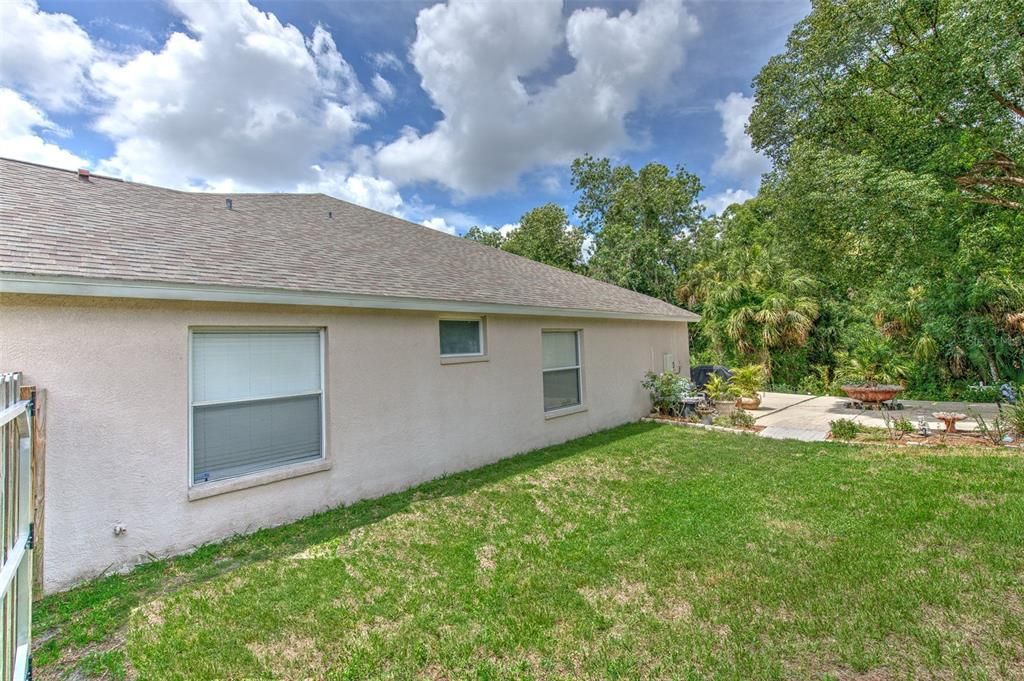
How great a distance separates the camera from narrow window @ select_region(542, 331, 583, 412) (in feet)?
29.9

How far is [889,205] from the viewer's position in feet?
32.8

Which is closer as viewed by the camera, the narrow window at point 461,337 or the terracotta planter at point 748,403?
the narrow window at point 461,337

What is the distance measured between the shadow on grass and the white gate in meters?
0.43

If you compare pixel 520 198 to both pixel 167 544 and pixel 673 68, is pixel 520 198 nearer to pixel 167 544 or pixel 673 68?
pixel 673 68

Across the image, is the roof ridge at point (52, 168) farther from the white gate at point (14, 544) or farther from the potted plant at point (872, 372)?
the potted plant at point (872, 372)

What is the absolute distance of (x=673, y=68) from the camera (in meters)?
12.4

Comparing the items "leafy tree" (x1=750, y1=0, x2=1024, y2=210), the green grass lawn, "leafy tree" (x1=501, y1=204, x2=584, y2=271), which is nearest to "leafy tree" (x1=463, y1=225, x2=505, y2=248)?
"leafy tree" (x1=501, y1=204, x2=584, y2=271)

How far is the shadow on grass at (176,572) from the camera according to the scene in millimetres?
3166

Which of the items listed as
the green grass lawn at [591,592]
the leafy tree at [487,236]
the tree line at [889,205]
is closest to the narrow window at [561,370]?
the green grass lawn at [591,592]

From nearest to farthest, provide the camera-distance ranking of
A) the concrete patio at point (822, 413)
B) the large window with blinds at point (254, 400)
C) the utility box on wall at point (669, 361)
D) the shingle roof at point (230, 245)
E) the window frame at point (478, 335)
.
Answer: the shingle roof at point (230, 245) < the large window with blinds at point (254, 400) < the window frame at point (478, 335) < the concrete patio at point (822, 413) < the utility box on wall at point (669, 361)

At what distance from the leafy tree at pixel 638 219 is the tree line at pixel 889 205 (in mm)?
4298

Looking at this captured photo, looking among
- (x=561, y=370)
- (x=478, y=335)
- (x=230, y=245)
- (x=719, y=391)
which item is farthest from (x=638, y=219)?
(x=230, y=245)

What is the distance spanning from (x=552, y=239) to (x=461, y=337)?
24528 mm

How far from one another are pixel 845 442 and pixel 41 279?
37.8 ft
